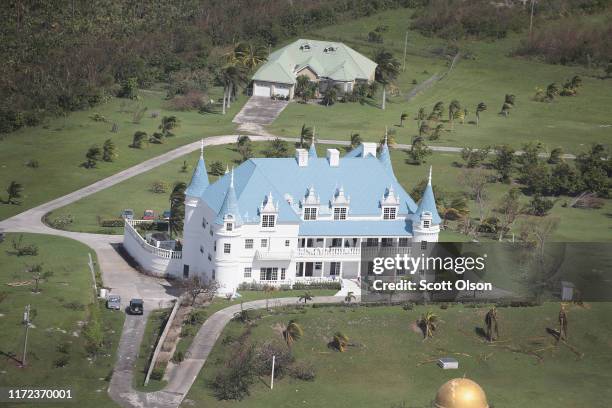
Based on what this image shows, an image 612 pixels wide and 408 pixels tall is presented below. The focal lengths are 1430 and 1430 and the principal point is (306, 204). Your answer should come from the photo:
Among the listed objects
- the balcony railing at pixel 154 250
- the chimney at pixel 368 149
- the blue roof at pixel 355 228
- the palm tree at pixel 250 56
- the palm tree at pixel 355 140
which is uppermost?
the chimney at pixel 368 149

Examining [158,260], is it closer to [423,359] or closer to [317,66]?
[423,359]

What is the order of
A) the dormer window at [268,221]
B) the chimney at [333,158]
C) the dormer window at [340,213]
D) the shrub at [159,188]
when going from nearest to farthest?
the dormer window at [268,221] → the dormer window at [340,213] → the chimney at [333,158] → the shrub at [159,188]

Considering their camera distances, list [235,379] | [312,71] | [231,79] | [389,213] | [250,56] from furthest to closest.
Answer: [250,56] → [312,71] → [231,79] → [389,213] → [235,379]

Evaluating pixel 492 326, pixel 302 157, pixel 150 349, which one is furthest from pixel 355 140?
pixel 150 349

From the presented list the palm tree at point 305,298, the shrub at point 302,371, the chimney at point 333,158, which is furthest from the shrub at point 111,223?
the shrub at point 302,371

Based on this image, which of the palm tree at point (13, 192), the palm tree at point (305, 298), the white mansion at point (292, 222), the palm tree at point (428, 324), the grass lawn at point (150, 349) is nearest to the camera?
the grass lawn at point (150, 349)

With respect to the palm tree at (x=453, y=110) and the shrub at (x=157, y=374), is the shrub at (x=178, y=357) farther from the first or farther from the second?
the palm tree at (x=453, y=110)
